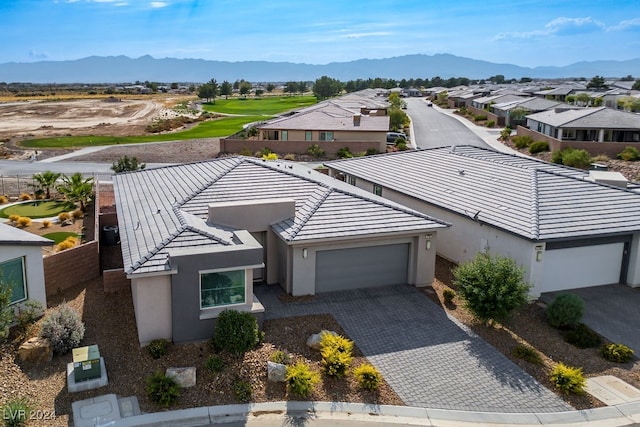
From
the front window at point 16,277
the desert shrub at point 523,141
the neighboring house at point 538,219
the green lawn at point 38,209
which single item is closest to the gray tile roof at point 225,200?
the neighboring house at point 538,219

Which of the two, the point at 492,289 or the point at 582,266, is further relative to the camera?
the point at 582,266

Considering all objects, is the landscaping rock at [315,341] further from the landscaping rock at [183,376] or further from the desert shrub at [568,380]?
the desert shrub at [568,380]

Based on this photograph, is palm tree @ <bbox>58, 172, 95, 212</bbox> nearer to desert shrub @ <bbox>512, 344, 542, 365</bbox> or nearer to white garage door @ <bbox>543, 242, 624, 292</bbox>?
white garage door @ <bbox>543, 242, 624, 292</bbox>

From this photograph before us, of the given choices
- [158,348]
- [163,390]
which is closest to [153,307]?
[158,348]

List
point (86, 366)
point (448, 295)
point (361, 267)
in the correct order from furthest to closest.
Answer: point (361, 267)
point (448, 295)
point (86, 366)

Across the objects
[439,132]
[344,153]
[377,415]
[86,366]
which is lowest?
[377,415]

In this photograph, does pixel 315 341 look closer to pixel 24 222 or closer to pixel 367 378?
pixel 367 378

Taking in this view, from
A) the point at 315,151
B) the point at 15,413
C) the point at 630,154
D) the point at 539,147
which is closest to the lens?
the point at 15,413
